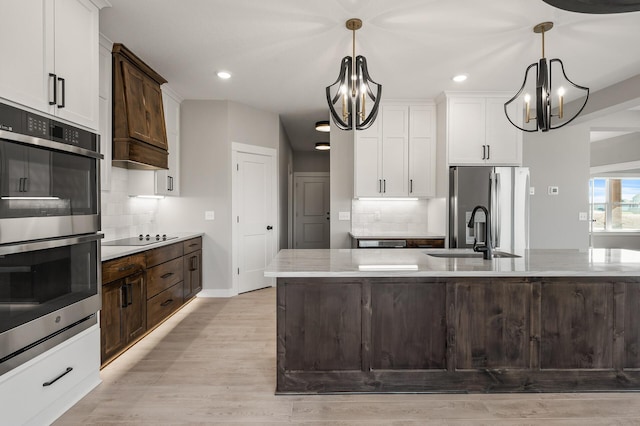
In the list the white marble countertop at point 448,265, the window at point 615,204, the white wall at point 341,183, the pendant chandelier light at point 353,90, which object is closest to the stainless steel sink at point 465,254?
the white marble countertop at point 448,265

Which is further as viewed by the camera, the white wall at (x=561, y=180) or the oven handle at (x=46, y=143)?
the white wall at (x=561, y=180)

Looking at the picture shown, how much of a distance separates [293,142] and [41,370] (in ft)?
20.8

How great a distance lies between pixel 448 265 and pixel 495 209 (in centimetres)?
234

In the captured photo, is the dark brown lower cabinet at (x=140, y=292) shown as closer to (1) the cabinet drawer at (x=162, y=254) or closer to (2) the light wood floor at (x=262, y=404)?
(1) the cabinet drawer at (x=162, y=254)

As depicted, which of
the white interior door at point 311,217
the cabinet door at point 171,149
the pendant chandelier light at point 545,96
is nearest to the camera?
the pendant chandelier light at point 545,96

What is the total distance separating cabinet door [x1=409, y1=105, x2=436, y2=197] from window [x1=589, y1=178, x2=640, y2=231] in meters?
5.99

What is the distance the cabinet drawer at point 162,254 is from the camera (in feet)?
10.5

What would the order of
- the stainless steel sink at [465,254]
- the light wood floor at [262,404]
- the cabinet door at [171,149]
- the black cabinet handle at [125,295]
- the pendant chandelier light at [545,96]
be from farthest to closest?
the cabinet door at [171,149], the stainless steel sink at [465,254], the black cabinet handle at [125,295], the pendant chandelier light at [545,96], the light wood floor at [262,404]

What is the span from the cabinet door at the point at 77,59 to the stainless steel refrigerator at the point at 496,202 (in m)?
3.76

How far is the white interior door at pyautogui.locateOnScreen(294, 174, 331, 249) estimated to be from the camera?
838 cm

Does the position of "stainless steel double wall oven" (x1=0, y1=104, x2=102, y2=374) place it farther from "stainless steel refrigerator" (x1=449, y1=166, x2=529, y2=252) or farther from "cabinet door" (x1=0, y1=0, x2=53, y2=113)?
"stainless steel refrigerator" (x1=449, y1=166, x2=529, y2=252)

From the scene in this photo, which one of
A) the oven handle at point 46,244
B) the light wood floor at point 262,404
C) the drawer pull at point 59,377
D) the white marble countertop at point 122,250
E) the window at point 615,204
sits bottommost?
the light wood floor at point 262,404

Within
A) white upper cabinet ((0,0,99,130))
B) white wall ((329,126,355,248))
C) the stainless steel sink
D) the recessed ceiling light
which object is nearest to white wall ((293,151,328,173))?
the recessed ceiling light

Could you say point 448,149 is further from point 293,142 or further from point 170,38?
point 293,142
